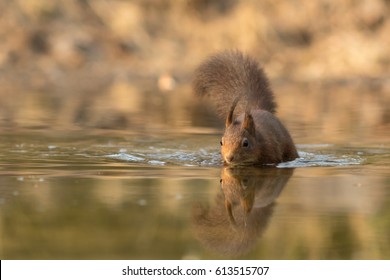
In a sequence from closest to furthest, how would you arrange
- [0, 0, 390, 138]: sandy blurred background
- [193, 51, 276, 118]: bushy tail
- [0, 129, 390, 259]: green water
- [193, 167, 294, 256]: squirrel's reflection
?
1. [0, 129, 390, 259]: green water
2. [193, 167, 294, 256]: squirrel's reflection
3. [193, 51, 276, 118]: bushy tail
4. [0, 0, 390, 138]: sandy blurred background

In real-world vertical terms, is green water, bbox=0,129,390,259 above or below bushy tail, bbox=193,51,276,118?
below

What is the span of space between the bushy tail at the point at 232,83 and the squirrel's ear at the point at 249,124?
1.59 metres

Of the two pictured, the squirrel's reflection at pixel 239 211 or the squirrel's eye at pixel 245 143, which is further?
the squirrel's eye at pixel 245 143

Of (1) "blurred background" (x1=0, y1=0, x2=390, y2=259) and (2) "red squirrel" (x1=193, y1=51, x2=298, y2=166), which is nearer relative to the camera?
(1) "blurred background" (x1=0, y1=0, x2=390, y2=259)

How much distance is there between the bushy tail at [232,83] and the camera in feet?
41.9

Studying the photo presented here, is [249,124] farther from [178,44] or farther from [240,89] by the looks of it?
[178,44]

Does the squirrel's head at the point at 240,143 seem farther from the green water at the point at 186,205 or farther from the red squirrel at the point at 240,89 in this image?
the red squirrel at the point at 240,89

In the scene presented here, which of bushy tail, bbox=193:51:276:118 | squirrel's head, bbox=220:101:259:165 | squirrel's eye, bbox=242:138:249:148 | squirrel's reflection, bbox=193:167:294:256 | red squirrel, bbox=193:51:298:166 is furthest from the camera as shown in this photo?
bushy tail, bbox=193:51:276:118

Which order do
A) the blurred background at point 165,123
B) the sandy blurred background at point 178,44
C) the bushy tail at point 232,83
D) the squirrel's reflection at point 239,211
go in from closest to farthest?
the squirrel's reflection at point 239,211
the blurred background at point 165,123
the bushy tail at point 232,83
the sandy blurred background at point 178,44

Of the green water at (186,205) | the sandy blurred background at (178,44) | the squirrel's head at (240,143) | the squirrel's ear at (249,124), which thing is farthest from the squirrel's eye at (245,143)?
the sandy blurred background at (178,44)

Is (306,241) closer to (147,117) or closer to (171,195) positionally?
(171,195)

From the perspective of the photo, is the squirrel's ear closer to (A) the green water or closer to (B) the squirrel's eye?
(B) the squirrel's eye

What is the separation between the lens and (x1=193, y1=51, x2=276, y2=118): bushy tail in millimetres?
12781

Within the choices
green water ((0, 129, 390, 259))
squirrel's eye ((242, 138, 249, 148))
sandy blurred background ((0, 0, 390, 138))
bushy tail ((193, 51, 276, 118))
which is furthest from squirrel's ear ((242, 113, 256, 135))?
sandy blurred background ((0, 0, 390, 138))
